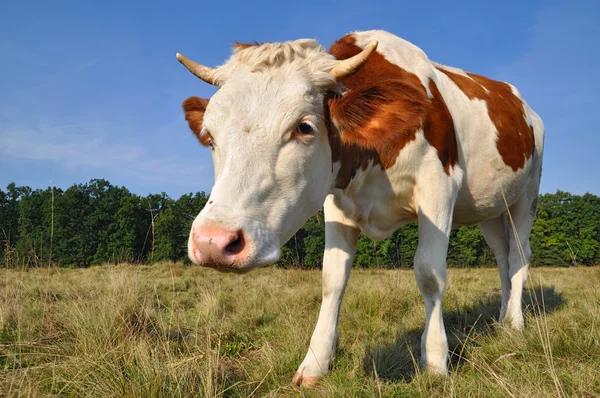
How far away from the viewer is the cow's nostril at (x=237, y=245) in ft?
5.64

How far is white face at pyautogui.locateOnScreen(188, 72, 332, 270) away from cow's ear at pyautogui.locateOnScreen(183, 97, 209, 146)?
789 mm

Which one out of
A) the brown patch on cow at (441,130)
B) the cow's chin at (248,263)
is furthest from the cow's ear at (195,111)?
the brown patch on cow at (441,130)

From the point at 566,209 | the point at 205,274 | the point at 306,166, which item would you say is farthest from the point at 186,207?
the point at 566,209

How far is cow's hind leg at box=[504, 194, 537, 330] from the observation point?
14.5ft

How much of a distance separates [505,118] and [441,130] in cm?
157

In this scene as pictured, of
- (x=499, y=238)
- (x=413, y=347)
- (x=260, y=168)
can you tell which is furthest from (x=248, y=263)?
(x=499, y=238)

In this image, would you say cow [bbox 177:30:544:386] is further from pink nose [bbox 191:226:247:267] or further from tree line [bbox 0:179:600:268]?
tree line [bbox 0:179:600:268]

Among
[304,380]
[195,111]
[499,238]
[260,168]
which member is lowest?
[304,380]

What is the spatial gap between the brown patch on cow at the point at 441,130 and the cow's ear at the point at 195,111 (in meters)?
1.66

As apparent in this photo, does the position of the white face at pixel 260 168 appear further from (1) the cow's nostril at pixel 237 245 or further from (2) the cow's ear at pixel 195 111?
(2) the cow's ear at pixel 195 111

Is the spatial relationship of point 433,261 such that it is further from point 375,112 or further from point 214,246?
point 214,246

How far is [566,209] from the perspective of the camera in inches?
1497

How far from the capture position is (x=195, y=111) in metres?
3.08

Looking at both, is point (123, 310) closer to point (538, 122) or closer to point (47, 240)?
point (538, 122)
